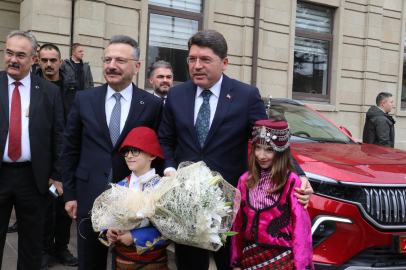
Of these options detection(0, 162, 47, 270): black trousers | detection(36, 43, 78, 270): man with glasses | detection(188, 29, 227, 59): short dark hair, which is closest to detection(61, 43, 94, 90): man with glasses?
detection(36, 43, 78, 270): man with glasses

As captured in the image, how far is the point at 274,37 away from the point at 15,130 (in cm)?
944

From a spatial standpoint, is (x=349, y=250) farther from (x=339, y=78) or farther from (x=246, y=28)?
(x=339, y=78)

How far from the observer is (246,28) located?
37.0 feet

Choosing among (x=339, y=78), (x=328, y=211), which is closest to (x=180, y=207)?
(x=328, y=211)

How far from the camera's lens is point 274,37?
39.0ft

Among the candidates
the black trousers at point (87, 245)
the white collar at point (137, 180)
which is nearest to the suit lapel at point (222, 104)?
the white collar at point (137, 180)

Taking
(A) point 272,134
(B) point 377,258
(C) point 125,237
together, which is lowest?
(B) point 377,258

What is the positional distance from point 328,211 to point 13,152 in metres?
2.70

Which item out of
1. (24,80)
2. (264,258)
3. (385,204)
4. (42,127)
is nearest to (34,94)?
(24,80)

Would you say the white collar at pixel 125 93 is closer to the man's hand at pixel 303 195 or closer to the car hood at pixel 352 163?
the man's hand at pixel 303 195

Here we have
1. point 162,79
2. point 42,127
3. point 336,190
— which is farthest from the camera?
point 162,79

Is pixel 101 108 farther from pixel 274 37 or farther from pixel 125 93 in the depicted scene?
pixel 274 37

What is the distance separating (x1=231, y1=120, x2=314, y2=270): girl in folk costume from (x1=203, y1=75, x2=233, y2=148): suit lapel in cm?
25

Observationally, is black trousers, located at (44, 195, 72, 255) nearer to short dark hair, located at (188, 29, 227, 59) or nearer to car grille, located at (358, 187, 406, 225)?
short dark hair, located at (188, 29, 227, 59)
